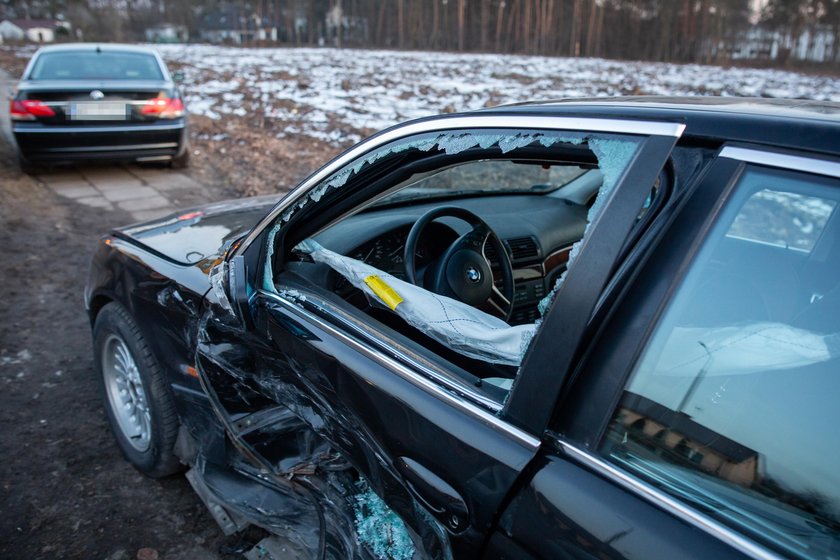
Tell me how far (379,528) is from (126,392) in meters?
1.91

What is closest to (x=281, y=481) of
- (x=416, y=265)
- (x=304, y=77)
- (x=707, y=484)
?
(x=416, y=265)

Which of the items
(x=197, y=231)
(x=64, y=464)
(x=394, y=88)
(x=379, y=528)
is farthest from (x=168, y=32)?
(x=379, y=528)

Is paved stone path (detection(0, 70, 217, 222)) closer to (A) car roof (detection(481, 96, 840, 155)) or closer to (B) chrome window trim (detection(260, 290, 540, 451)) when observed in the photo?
(B) chrome window trim (detection(260, 290, 540, 451))

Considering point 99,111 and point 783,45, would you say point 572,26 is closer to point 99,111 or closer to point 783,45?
point 783,45

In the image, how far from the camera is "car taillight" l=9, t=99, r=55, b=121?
6.96 meters

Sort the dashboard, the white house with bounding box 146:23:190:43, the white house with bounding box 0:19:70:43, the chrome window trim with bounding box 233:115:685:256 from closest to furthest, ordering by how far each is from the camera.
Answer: the chrome window trim with bounding box 233:115:685:256 < the dashboard < the white house with bounding box 0:19:70:43 < the white house with bounding box 146:23:190:43

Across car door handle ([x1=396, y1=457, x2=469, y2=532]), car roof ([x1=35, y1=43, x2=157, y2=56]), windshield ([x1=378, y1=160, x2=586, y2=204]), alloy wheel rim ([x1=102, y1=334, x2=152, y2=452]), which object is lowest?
alloy wheel rim ([x1=102, y1=334, x2=152, y2=452])

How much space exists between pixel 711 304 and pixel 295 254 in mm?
1454

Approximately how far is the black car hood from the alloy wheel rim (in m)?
0.50

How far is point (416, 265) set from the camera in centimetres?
257

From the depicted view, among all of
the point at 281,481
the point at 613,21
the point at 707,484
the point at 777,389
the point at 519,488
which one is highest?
the point at 613,21

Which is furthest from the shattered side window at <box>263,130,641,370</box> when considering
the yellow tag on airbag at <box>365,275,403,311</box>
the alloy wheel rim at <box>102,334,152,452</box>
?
the alloy wheel rim at <box>102,334,152,452</box>

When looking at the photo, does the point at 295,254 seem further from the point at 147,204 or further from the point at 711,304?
the point at 147,204

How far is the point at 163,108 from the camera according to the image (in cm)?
750
